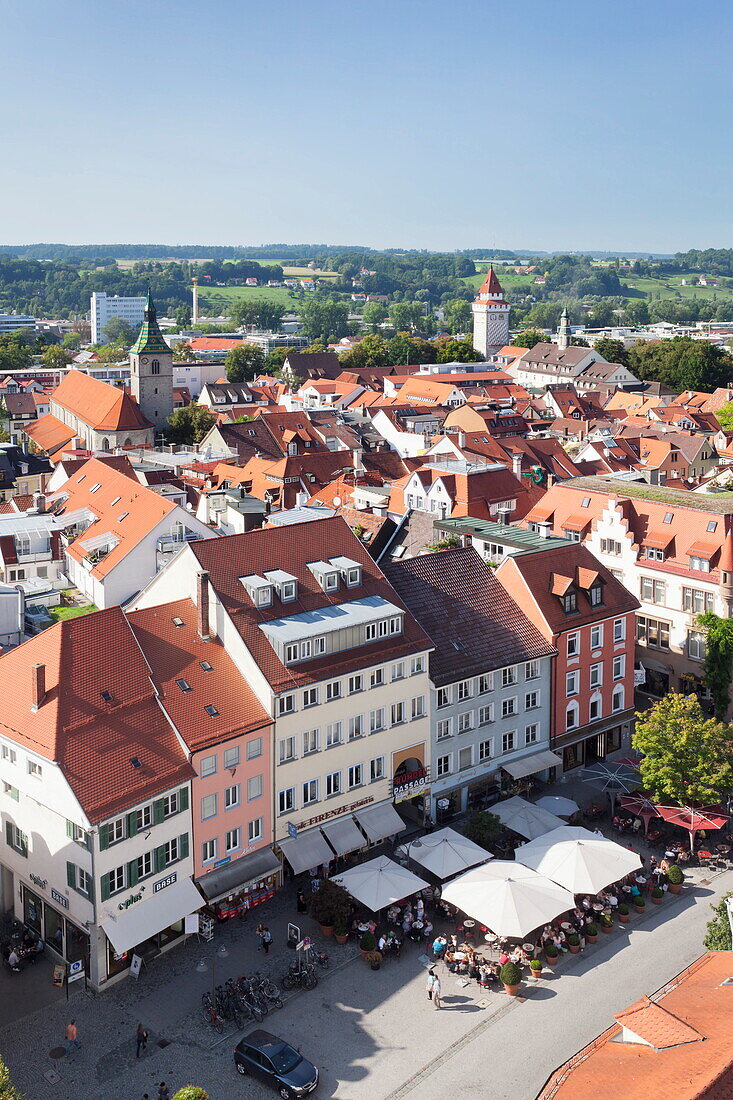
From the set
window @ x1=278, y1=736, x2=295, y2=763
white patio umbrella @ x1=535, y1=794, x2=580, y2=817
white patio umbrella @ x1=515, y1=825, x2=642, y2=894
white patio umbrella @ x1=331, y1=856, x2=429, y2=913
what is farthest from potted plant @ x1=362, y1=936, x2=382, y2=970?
white patio umbrella @ x1=535, y1=794, x2=580, y2=817

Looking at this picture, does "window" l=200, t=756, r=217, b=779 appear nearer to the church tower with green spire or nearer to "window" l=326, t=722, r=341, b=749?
"window" l=326, t=722, r=341, b=749

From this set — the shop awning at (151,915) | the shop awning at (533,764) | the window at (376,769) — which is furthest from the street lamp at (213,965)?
the shop awning at (533,764)

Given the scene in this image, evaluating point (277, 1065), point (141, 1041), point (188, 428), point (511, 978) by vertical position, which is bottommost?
point (141, 1041)

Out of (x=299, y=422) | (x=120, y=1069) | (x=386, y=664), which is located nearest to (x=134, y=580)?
(x=386, y=664)

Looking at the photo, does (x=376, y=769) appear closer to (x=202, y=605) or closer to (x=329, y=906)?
(x=329, y=906)

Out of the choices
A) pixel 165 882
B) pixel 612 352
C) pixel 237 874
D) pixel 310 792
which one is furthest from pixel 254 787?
pixel 612 352

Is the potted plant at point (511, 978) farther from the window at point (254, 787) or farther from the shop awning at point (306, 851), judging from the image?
→ the window at point (254, 787)
